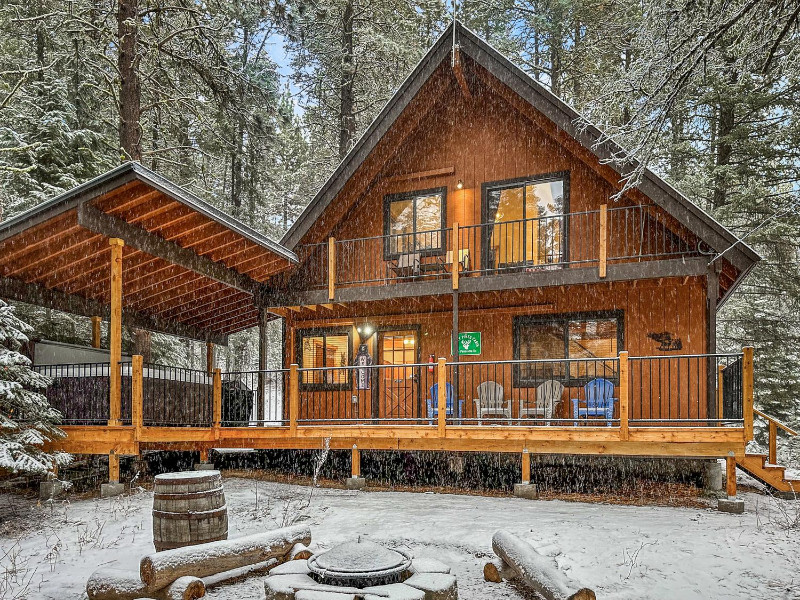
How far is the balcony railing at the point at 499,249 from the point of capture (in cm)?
1126

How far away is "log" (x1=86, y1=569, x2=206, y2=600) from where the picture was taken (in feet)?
16.2

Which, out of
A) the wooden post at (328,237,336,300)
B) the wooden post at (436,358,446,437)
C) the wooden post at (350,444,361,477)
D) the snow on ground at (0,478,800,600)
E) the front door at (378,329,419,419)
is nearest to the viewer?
the snow on ground at (0,478,800,600)

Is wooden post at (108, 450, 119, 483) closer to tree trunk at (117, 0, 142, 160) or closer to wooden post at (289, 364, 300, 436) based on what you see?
wooden post at (289, 364, 300, 436)

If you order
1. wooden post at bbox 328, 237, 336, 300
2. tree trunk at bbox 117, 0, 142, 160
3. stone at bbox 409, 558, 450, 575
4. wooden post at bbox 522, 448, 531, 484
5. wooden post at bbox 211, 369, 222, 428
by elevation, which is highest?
tree trunk at bbox 117, 0, 142, 160

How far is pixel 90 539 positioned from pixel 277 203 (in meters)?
29.7

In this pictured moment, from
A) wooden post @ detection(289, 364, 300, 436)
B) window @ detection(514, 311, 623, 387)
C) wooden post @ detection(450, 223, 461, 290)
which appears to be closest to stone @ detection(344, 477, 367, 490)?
wooden post @ detection(289, 364, 300, 436)

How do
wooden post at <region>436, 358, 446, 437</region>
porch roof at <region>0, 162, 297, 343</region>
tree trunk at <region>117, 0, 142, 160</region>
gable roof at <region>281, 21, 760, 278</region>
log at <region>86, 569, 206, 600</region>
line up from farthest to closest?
1. tree trunk at <region>117, 0, 142, 160</region>
2. gable roof at <region>281, 21, 760, 278</region>
3. wooden post at <region>436, 358, 446, 437</region>
4. porch roof at <region>0, 162, 297, 343</region>
5. log at <region>86, 569, 206, 600</region>

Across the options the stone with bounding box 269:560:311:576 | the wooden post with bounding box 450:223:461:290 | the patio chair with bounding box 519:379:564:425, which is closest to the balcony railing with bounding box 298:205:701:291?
the wooden post with bounding box 450:223:461:290

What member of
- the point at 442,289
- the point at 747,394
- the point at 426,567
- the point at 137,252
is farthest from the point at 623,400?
the point at 137,252

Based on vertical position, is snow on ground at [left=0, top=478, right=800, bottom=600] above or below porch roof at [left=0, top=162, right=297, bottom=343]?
below

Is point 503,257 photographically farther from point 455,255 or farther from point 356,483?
point 356,483

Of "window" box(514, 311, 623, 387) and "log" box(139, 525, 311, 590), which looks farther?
"window" box(514, 311, 623, 387)

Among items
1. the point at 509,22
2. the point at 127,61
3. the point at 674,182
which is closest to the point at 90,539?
the point at 127,61

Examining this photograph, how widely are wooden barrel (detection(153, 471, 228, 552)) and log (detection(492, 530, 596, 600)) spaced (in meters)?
2.60
